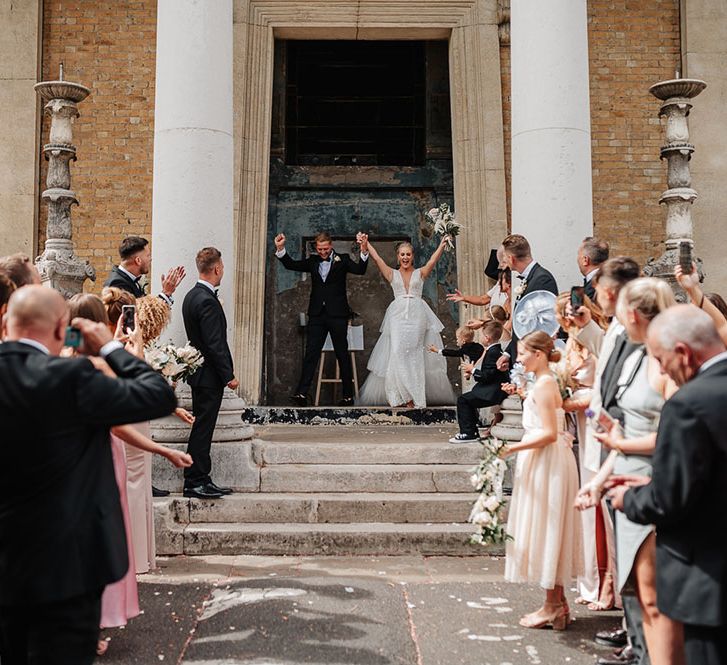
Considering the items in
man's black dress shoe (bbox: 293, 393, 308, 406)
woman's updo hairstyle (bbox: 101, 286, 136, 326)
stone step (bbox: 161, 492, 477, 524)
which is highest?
woman's updo hairstyle (bbox: 101, 286, 136, 326)

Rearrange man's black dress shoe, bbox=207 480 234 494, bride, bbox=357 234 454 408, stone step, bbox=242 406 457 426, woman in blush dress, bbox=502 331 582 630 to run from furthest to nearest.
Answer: bride, bbox=357 234 454 408 → stone step, bbox=242 406 457 426 → man's black dress shoe, bbox=207 480 234 494 → woman in blush dress, bbox=502 331 582 630

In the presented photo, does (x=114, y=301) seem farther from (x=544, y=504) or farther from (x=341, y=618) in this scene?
(x=544, y=504)

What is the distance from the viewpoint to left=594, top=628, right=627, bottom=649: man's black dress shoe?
4191mm

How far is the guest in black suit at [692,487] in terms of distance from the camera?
97.3 inches

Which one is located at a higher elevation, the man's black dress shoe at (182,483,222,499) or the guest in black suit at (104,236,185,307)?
the guest in black suit at (104,236,185,307)

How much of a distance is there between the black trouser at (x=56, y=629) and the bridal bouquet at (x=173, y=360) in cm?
270

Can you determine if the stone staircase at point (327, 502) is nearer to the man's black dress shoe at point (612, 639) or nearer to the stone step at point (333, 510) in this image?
the stone step at point (333, 510)

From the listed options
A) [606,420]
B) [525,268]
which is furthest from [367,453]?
[606,420]

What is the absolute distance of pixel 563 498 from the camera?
4.36 m

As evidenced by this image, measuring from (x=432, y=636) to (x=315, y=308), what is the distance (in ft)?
21.4

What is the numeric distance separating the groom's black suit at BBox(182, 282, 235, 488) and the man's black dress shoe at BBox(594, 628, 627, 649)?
3.37m

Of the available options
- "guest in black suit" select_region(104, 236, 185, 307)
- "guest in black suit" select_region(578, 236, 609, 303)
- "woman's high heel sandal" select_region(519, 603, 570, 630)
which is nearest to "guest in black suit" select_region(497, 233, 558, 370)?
"guest in black suit" select_region(578, 236, 609, 303)

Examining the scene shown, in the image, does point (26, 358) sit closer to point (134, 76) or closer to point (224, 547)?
point (224, 547)

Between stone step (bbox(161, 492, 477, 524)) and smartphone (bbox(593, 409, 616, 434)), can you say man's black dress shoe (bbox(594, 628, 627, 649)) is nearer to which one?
smartphone (bbox(593, 409, 616, 434))
